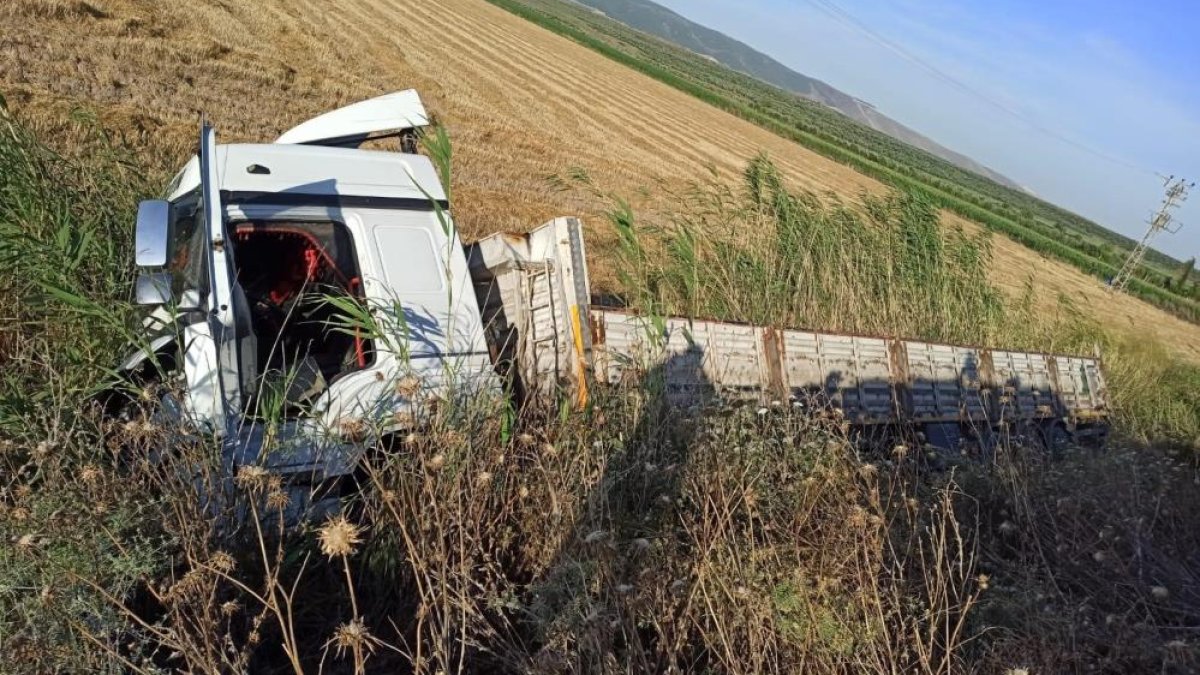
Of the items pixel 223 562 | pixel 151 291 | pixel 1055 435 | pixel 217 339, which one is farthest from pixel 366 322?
pixel 1055 435

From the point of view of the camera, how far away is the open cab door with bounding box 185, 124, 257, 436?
3.88 m

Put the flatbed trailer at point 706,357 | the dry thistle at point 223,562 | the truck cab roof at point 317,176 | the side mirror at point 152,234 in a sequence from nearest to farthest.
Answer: the dry thistle at point 223,562 → the side mirror at point 152,234 → the truck cab roof at point 317,176 → the flatbed trailer at point 706,357

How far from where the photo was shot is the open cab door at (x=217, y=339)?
3877mm

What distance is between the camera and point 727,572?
3346 mm

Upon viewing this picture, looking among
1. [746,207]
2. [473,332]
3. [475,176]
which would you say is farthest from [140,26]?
[473,332]

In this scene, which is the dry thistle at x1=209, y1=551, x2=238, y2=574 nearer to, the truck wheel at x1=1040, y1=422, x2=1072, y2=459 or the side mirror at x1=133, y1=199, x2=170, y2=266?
the side mirror at x1=133, y1=199, x2=170, y2=266

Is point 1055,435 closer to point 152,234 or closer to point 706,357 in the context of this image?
point 706,357

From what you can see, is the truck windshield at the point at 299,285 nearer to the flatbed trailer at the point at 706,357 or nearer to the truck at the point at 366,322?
the truck at the point at 366,322

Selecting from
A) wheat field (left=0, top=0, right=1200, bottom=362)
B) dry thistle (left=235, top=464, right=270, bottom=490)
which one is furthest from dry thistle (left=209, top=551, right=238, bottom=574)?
wheat field (left=0, top=0, right=1200, bottom=362)

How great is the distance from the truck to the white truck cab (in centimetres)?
1

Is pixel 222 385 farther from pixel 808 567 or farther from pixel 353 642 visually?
pixel 808 567

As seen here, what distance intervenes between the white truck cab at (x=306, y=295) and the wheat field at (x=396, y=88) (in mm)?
4858

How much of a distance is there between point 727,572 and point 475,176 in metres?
11.0

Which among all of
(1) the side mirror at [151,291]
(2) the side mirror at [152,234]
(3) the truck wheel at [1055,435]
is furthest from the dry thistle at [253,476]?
(3) the truck wheel at [1055,435]
